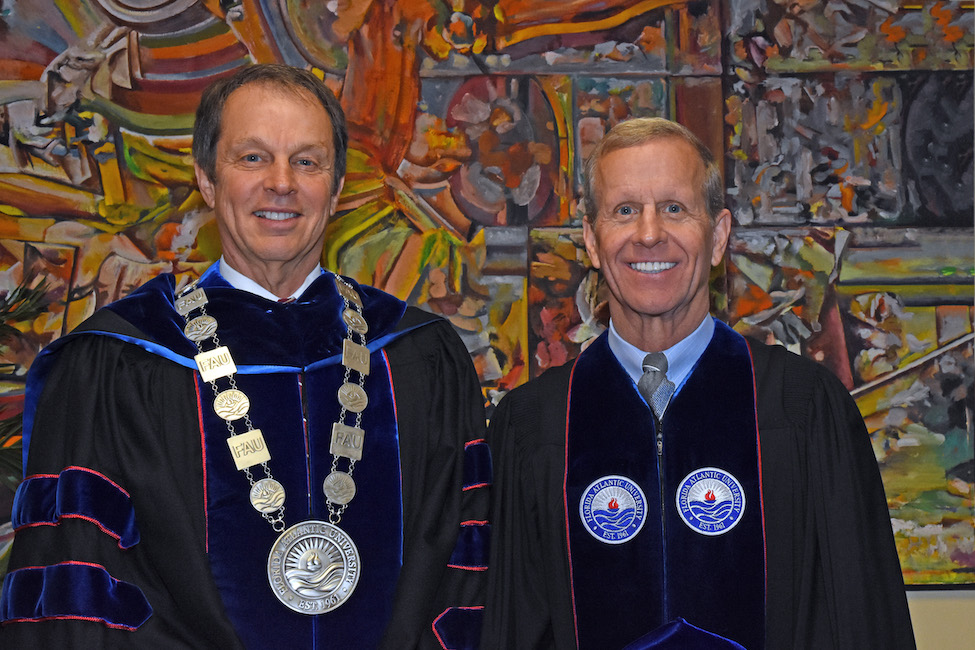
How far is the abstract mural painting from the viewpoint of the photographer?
14.9ft

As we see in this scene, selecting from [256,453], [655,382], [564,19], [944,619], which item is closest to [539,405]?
[655,382]

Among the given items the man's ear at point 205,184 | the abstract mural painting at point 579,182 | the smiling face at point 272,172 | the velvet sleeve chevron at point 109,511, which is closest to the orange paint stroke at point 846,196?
the abstract mural painting at point 579,182

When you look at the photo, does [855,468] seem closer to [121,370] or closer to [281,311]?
[281,311]

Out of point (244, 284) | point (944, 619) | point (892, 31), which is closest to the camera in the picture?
point (244, 284)

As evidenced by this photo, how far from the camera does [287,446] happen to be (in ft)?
9.01

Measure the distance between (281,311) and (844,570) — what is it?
66.7 inches

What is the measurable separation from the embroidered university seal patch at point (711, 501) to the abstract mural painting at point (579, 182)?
188 centimetres

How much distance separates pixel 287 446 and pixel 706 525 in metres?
1.17

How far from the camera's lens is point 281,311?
2857 millimetres

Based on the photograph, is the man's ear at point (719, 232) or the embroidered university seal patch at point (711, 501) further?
the man's ear at point (719, 232)

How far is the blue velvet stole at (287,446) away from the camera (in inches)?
104

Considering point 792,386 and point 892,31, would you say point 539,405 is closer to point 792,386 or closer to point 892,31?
point 792,386

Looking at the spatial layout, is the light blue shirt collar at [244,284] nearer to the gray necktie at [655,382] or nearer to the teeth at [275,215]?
the teeth at [275,215]

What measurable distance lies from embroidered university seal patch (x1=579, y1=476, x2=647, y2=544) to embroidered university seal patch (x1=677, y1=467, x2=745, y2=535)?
12 centimetres
